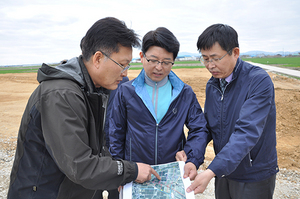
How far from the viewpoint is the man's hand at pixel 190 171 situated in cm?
196

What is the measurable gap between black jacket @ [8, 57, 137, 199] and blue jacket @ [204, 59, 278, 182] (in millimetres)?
872

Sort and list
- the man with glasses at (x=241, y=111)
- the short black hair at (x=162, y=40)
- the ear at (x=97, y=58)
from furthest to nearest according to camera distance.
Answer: the short black hair at (x=162, y=40) → the man with glasses at (x=241, y=111) → the ear at (x=97, y=58)

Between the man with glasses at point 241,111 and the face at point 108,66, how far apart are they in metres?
0.95

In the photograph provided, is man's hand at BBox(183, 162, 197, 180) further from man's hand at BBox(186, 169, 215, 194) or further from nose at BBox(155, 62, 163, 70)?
nose at BBox(155, 62, 163, 70)

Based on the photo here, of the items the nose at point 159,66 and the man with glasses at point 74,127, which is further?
the nose at point 159,66

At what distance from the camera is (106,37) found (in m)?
1.64

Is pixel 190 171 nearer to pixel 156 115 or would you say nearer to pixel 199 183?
pixel 199 183

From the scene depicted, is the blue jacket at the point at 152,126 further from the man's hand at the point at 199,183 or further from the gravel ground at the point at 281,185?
the gravel ground at the point at 281,185

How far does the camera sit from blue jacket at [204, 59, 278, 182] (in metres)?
1.86

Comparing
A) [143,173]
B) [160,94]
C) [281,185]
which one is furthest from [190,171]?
[281,185]

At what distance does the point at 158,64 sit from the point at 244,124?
1.04 metres

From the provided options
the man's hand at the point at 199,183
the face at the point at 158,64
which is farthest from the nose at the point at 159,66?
the man's hand at the point at 199,183

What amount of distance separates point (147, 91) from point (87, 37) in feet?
3.23

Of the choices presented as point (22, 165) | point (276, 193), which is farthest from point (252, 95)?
point (276, 193)
